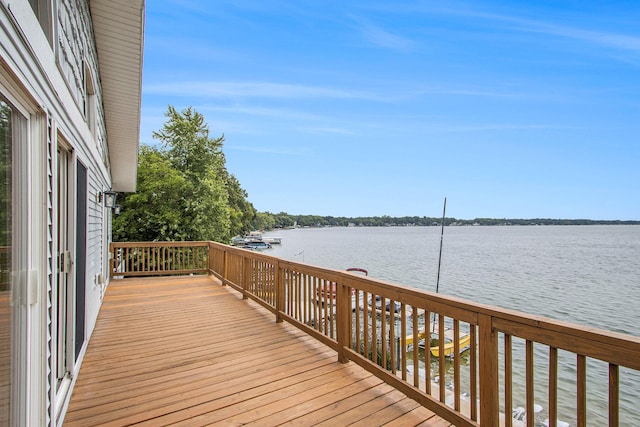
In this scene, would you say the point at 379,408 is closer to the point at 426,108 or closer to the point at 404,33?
the point at 404,33

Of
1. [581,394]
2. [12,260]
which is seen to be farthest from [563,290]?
[12,260]

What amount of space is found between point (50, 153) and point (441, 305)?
250 cm

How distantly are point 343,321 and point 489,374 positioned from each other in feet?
5.04

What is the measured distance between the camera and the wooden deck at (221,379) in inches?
94.7

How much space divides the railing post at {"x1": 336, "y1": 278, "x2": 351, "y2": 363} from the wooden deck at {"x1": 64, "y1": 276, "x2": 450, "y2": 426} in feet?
0.37

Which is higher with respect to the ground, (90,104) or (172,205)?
(90,104)

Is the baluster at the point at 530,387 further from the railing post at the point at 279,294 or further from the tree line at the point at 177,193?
the tree line at the point at 177,193

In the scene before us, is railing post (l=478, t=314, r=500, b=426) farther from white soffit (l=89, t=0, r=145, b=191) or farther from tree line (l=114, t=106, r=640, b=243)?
tree line (l=114, t=106, r=640, b=243)

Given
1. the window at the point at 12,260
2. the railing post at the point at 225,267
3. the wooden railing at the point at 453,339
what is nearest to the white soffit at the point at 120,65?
the railing post at the point at 225,267

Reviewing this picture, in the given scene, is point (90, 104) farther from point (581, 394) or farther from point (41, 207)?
point (581, 394)

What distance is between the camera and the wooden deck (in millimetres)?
2406

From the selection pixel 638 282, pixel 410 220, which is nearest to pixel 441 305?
pixel 638 282

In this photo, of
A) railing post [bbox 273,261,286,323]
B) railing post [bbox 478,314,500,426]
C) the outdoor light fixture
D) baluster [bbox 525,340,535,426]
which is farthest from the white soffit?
baluster [bbox 525,340,535,426]

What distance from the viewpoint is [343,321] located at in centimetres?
334
